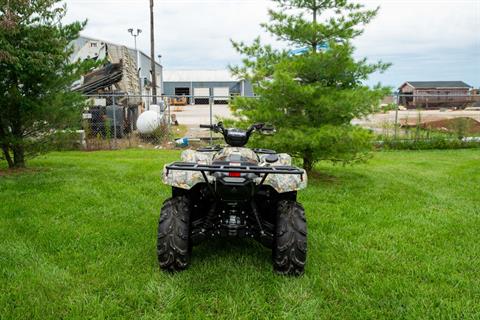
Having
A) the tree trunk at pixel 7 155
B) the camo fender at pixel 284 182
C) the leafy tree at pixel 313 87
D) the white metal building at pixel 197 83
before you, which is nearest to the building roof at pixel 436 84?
the white metal building at pixel 197 83

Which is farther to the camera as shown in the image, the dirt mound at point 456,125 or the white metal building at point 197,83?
the white metal building at point 197,83

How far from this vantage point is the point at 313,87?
23.2ft

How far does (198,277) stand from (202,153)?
128cm

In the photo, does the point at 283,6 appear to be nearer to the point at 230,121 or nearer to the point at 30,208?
the point at 230,121

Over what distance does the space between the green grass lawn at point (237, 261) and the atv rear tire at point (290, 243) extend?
0.10 meters

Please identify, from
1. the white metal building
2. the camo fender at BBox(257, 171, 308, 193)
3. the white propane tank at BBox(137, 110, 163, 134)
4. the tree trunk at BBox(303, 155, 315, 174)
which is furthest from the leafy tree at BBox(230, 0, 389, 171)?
the white metal building

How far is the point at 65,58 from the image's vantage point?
831 centimetres

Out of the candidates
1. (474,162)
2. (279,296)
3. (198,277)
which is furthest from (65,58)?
(474,162)

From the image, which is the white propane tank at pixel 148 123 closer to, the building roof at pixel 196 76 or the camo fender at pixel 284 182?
the camo fender at pixel 284 182

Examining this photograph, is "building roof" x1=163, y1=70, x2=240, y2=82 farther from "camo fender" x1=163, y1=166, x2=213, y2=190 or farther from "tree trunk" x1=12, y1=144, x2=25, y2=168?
"camo fender" x1=163, y1=166, x2=213, y2=190

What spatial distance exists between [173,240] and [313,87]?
4.35 m

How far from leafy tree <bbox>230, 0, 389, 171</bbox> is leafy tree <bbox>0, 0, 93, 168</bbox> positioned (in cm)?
337

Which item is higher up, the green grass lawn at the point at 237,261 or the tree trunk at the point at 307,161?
the tree trunk at the point at 307,161

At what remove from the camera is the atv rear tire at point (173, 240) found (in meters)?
3.53
